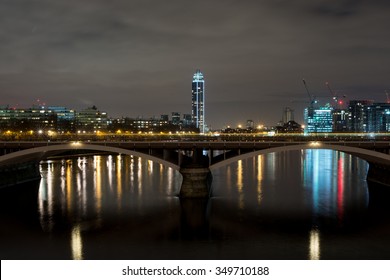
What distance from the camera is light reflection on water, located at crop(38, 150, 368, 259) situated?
3322 cm

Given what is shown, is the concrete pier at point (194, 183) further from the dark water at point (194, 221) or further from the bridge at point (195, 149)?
the dark water at point (194, 221)

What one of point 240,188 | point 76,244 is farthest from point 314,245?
point 240,188

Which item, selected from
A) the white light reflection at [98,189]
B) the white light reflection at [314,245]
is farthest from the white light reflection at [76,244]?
the white light reflection at [314,245]

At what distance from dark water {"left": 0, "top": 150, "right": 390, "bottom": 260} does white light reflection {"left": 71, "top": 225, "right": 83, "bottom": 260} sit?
64 mm

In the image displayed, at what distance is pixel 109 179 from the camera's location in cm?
6419

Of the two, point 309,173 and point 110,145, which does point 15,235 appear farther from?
point 309,173

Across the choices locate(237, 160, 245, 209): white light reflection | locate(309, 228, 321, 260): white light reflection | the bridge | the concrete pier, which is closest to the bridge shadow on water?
locate(309, 228, 321, 260): white light reflection

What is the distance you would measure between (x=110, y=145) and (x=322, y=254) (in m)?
28.4

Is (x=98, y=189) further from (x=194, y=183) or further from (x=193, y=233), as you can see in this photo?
(x=193, y=233)

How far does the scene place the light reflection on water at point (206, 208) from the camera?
33.2 metres

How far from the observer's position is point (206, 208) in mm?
42281

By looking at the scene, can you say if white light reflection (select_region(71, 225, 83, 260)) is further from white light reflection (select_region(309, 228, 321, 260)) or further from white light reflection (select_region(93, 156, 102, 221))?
white light reflection (select_region(309, 228, 321, 260))

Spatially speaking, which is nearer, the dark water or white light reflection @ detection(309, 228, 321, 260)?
white light reflection @ detection(309, 228, 321, 260)

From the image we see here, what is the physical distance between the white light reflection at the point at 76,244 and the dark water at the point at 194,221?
6 cm
